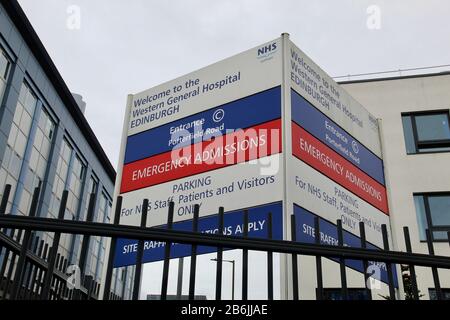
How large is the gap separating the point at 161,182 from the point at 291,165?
1906mm

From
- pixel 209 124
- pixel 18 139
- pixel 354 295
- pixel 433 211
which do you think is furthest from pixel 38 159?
pixel 354 295

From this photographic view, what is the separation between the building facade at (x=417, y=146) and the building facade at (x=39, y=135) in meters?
12.2

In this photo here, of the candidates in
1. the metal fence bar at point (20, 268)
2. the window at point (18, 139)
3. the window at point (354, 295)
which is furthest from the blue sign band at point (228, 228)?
the window at point (18, 139)

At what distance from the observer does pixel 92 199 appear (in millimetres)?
3104

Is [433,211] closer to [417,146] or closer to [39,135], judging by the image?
[417,146]

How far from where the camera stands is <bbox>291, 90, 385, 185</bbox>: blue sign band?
6.40m

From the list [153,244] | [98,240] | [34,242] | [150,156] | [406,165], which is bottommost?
[34,242]

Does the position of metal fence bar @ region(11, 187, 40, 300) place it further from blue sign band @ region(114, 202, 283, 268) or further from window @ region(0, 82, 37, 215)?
window @ region(0, 82, 37, 215)

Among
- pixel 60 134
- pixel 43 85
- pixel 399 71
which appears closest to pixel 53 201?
pixel 60 134

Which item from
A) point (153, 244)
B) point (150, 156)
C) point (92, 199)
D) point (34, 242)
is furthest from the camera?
point (150, 156)

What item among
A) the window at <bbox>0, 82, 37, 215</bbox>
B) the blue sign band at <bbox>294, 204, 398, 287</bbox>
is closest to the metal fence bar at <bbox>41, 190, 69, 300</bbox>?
the blue sign band at <bbox>294, 204, 398, 287</bbox>

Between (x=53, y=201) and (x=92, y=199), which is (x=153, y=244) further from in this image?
(x=53, y=201)

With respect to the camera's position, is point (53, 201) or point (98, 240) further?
point (98, 240)

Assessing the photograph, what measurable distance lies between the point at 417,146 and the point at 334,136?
1277cm
